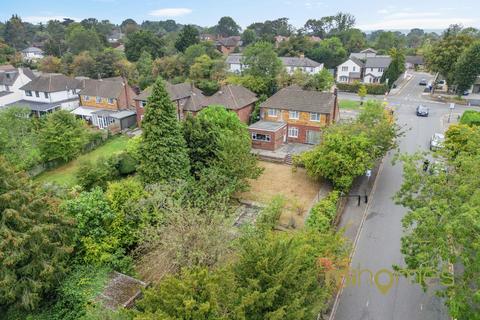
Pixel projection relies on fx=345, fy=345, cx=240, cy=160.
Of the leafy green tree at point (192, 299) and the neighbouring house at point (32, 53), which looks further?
the neighbouring house at point (32, 53)

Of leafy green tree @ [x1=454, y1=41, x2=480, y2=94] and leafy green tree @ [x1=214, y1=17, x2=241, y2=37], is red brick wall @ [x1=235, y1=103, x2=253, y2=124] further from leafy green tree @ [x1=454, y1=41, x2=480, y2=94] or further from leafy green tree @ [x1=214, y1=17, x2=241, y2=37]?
leafy green tree @ [x1=214, y1=17, x2=241, y2=37]

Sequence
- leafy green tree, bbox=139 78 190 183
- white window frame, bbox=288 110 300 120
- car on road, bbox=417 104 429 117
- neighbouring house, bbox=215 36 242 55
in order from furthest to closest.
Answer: neighbouring house, bbox=215 36 242 55 → car on road, bbox=417 104 429 117 → white window frame, bbox=288 110 300 120 → leafy green tree, bbox=139 78 190 183

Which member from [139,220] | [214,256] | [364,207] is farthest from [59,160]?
[364,207]

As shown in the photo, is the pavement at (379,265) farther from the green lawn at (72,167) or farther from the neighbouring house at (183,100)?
the green lawn at (72,167)

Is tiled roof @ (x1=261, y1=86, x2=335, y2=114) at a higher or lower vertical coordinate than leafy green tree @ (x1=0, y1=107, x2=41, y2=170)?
higher

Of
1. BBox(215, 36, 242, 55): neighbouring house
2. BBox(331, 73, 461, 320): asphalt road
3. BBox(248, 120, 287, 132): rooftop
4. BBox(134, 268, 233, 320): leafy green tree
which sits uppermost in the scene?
BBox(215, 36, 242, 55): neighbouring house

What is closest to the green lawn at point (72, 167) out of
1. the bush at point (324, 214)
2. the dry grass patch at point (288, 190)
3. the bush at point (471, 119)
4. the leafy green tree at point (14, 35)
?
the dry grass patch at point (288, 190)

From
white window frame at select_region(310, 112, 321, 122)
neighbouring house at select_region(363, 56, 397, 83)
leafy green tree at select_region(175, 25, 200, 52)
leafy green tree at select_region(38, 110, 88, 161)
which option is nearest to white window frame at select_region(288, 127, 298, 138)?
white window frame at select_region(310, 112, 321, 122)
